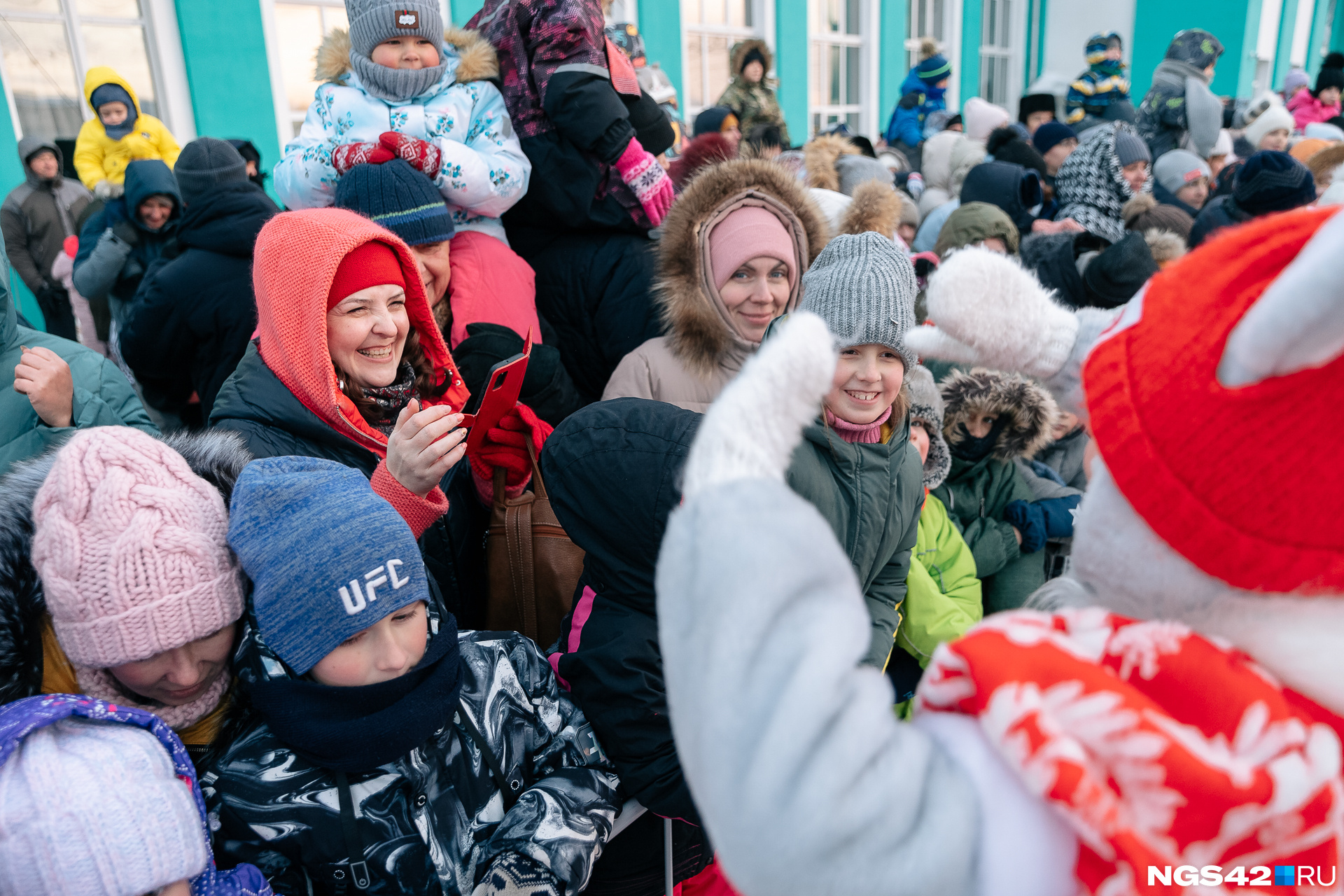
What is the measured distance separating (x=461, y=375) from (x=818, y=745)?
1.68m

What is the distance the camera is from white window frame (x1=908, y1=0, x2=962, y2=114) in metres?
11.9

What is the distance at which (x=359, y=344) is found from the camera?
70.2 inches

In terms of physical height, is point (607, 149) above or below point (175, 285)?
above

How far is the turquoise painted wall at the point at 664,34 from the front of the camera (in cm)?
803

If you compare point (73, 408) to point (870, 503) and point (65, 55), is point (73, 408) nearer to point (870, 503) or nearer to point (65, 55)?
point (870, 503)

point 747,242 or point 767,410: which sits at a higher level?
point 767,410

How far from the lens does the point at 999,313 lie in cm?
77

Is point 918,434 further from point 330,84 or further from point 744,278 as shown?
point 330,84

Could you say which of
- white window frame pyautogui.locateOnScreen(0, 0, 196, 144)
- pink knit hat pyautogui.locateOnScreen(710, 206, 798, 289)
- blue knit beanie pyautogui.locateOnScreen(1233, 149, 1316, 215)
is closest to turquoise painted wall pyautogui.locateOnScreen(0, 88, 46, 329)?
white window frame pyautogui.locateOnScreen(0, 0, 196, 144)

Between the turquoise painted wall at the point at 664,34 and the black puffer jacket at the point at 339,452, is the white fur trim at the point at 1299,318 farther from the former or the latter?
the turquoise painted wall at the point at 664,34

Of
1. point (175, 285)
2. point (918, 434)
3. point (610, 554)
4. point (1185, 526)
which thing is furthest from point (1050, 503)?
point (175, 285)

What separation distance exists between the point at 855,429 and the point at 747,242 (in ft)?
2.32

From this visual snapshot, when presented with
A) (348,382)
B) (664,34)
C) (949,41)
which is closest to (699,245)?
Result: (348,382)

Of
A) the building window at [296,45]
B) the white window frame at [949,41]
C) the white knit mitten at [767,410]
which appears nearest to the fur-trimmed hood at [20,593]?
the white knit mitten at [767,410]
